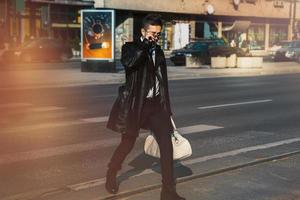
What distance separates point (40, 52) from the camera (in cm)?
3519

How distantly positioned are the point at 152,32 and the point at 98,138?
164 inches

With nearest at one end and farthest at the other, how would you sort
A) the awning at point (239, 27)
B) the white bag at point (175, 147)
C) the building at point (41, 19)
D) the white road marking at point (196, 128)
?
the white bag at point (175, 147) < the white road marking at point (196, 128) < the building at point (41, 19) < the awning at point (239, 27)

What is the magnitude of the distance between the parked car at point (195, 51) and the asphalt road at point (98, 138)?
56.0ft

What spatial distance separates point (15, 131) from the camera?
32.4 feet

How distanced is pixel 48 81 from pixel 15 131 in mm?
10537

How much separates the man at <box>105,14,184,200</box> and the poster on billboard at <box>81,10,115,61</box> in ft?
63.6

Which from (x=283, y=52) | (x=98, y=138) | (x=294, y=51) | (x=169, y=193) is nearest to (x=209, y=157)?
(x=98, y=138)

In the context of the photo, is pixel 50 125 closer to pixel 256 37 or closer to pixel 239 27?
pixel 239 27

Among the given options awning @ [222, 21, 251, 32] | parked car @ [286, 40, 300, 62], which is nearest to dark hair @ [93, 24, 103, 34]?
parked car @ [286, 40, 300, 62]

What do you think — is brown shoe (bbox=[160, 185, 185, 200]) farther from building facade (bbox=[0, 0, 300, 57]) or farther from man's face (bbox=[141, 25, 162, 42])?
building facade (bbox=[0, 0, 300, 57])

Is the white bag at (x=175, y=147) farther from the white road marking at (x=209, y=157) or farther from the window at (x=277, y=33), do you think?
the window at (x=277, y=33)

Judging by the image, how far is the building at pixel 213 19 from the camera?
168ft

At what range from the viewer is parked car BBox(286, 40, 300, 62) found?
40.2 meters

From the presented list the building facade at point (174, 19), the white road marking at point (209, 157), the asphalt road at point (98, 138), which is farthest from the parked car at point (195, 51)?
the white road marking at point (209, 157)
